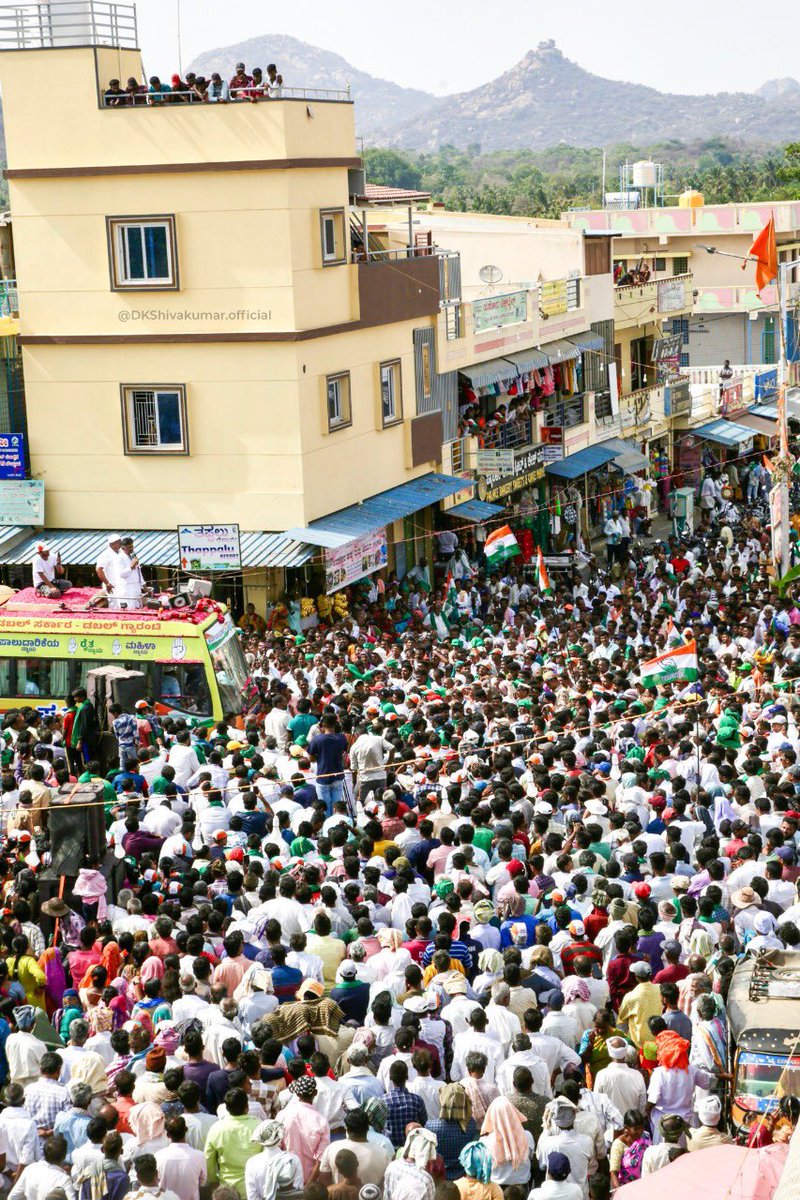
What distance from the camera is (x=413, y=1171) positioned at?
8484mm

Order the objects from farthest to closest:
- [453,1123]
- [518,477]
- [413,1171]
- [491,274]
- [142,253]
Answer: [491,274]
[518,477]
[142,253]
[453,1123]
[413,1171]

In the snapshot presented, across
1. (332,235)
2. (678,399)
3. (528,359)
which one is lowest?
(678,399)

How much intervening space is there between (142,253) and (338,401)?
3.85 meters

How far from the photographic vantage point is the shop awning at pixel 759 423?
41281 mm

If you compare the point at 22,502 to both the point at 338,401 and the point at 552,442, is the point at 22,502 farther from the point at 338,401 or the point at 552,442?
the point at 552,442

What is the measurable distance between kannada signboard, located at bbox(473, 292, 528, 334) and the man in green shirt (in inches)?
948

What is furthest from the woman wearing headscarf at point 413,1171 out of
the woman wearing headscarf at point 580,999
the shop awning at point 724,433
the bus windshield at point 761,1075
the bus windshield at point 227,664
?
the shop awning at point 724,433

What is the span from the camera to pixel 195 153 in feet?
81.4

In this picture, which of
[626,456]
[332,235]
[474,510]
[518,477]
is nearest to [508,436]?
[518,477]

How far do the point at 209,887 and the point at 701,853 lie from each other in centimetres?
361

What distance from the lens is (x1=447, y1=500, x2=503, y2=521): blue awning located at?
99.6 feet

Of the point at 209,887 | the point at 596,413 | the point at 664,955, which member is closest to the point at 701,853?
the point at 664,955

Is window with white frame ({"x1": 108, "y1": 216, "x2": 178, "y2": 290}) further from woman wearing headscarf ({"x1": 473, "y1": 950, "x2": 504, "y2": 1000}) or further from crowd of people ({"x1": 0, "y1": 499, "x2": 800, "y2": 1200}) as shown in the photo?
woman wearing headscarf ({"x1": 473, "y1": 950, "x2": 504, "y2": 1000})

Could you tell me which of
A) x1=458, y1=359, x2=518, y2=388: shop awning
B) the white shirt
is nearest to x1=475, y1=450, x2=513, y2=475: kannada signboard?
x1=458, y1=359, x2=518, y2=388: shop awning
